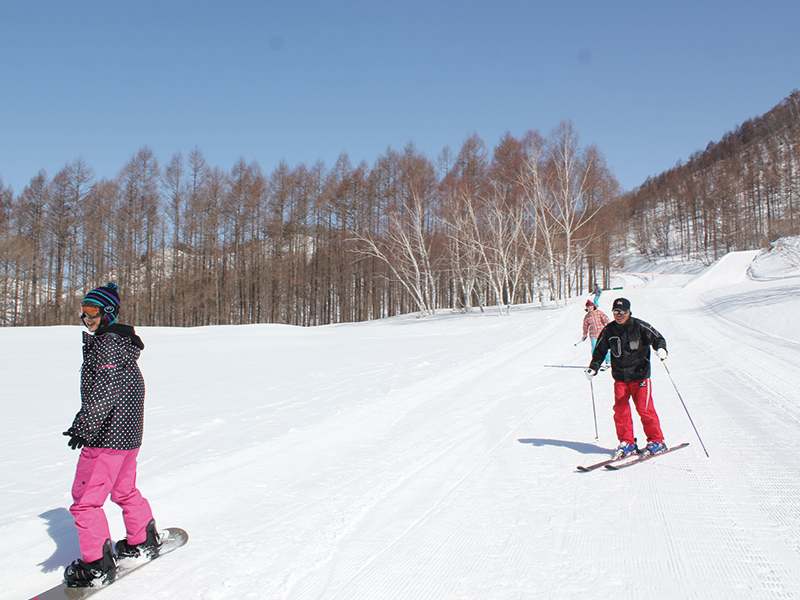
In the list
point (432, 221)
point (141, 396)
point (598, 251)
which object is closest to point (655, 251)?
point (598, 251)

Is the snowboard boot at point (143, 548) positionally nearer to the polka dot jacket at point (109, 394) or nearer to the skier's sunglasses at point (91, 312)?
the polka dot jacket at point (109, 394)

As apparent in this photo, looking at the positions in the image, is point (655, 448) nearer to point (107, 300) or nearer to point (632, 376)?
point (632, 376)

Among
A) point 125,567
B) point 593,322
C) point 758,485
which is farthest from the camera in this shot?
point 593,322

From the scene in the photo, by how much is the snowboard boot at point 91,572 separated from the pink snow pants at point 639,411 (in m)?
4.84

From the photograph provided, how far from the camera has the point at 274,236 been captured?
42.2 m

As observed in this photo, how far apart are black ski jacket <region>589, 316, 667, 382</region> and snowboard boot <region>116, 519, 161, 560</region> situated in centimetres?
469

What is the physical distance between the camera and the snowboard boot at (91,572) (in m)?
2.79

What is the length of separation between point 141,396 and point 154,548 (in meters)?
1.08

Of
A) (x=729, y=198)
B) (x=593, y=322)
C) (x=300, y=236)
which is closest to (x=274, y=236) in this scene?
(x=300, y=236)

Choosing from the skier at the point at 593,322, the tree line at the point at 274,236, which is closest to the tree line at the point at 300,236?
the tree line at the point at 274,236

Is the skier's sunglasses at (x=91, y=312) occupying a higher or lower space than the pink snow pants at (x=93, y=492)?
higher

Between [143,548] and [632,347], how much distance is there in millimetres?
4981

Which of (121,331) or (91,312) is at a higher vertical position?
(91,312)

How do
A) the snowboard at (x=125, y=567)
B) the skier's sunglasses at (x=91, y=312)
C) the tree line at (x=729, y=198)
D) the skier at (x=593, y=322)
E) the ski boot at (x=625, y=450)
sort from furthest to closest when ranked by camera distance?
the tree line at (x=729, y=198) < the skier at (x=593, y=322) < the ski boot at (x=625, y=450) < the skier's sunglasses at (x=91, y=312) < the snowboard at (x=125, y=567)
